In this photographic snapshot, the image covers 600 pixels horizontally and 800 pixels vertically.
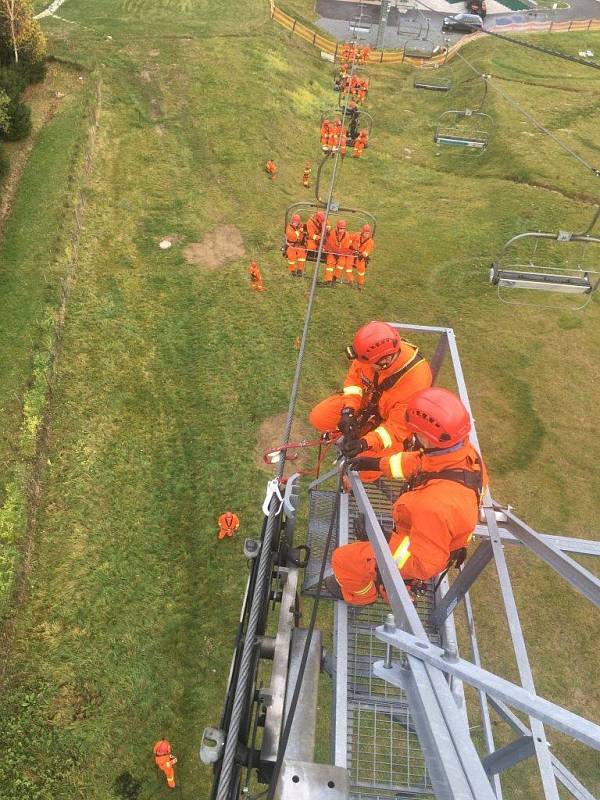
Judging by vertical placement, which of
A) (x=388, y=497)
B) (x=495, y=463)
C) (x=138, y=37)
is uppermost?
(x=138, y=37)

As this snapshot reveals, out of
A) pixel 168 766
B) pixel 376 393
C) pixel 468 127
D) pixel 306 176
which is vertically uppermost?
pixel 376 393

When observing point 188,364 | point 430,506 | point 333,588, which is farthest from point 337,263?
point 430,506

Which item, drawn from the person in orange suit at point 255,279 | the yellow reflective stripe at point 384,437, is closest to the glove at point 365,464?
the yellow reflective stripe at point 384,437

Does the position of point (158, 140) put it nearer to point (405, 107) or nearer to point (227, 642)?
point (405, 107)

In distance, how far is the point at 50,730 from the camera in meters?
7.96

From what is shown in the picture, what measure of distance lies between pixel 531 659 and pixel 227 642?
5.38 meters

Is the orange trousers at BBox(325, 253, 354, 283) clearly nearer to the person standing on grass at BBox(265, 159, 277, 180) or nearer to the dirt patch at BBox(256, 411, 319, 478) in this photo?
the dirt patch at BBox(256, 411, 319, 478)

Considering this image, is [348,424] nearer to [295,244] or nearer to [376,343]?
[376,343]

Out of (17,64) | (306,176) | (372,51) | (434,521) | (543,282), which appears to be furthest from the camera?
(372,51)

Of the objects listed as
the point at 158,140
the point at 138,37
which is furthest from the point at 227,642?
the point at 138,37

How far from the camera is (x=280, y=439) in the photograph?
12.5 metres

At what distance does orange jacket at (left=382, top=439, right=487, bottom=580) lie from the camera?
467cm

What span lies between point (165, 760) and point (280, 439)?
6.64m

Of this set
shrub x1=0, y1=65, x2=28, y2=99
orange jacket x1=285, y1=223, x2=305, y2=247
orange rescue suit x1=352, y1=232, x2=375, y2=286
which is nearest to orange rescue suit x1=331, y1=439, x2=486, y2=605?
orange rescue suit x1=352, y1=232, x2=375, y2=286
